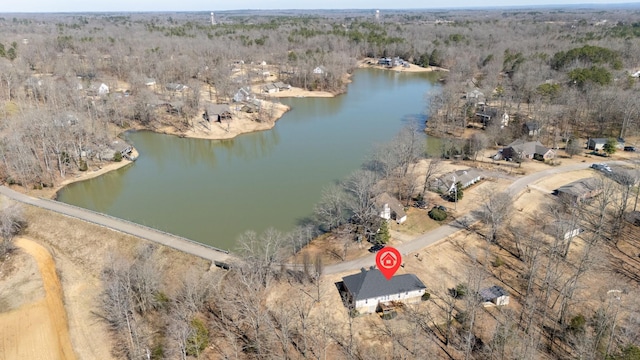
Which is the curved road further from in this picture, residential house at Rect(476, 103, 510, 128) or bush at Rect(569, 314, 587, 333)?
residential house at Rect(476, 103, 510, 128)

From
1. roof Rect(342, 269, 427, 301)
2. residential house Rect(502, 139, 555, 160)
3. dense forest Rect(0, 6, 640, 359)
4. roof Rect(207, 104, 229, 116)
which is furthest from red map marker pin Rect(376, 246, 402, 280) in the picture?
roof Rect(207, 104, 229, 116)

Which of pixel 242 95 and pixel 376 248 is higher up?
pixel 242 95

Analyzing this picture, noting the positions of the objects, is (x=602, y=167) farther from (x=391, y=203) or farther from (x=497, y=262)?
(x=391, y=203)

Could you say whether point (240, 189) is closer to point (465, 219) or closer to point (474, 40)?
point (465, 219)

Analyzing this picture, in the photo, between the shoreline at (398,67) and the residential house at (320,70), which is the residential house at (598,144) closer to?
the residential house at (320,70)

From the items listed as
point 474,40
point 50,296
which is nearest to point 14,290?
point 50,296

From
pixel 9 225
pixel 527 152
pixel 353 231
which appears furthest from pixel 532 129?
pixel 9 225
